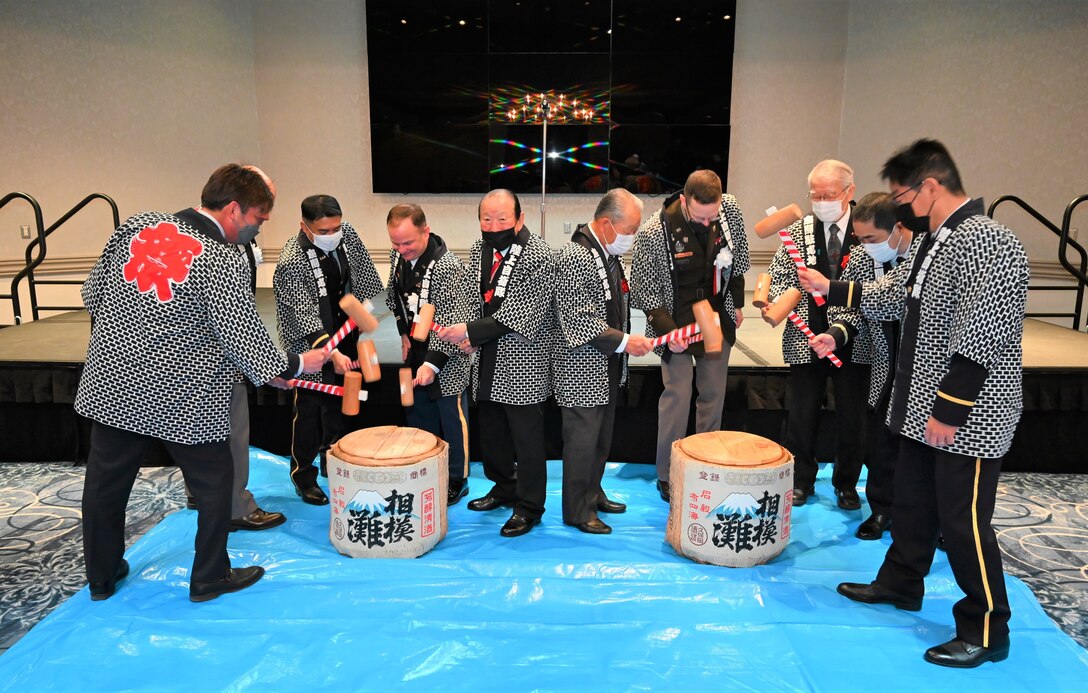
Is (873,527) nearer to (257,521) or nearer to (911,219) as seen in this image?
(911,219)

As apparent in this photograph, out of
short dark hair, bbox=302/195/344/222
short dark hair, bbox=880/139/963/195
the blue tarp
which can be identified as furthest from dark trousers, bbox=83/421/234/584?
short dark hair, bbox=880/139/963/195

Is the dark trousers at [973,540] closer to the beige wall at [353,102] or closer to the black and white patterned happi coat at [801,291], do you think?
the black and white patterned happi coat at [801,291]

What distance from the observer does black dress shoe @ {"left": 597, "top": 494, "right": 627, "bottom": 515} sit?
3453 mm

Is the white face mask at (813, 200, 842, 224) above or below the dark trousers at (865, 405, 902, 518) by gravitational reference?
above

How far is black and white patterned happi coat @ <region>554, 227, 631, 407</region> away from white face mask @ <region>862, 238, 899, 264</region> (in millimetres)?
988

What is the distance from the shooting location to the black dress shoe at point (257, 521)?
10.6 ft

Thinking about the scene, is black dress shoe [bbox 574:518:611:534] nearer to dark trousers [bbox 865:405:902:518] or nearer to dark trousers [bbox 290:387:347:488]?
dark trousers [bbox 865:405:902:518]

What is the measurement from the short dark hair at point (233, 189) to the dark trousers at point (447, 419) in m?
1.26

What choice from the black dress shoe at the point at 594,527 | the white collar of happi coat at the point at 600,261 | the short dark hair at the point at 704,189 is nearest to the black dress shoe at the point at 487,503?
the black dress shoe at the point at 594,527

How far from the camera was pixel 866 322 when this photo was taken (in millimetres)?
3303

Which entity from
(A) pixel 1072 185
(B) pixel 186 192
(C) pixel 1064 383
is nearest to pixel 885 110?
(A) pixel 1072 185

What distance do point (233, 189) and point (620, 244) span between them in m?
1.39

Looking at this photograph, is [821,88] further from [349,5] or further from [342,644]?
[342,644]

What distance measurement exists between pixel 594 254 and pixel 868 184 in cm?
532
